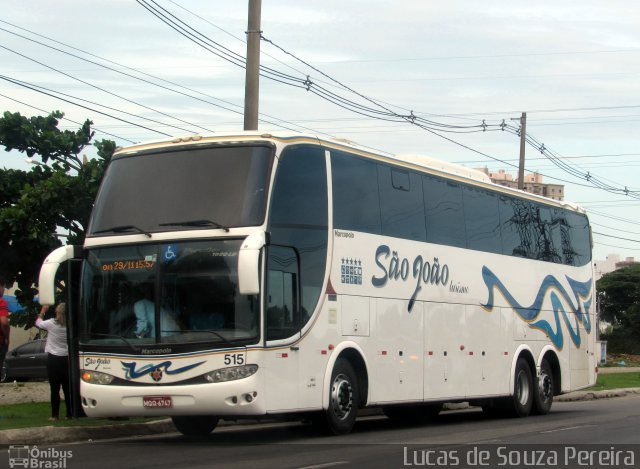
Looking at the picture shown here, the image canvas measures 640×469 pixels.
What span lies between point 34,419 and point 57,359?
0.92 meters

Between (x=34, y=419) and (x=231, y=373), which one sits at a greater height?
(x=231, y=373)

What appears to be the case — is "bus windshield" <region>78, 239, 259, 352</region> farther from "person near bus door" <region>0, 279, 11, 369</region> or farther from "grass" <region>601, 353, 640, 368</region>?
"grass" <region>601, 353, 640, 368</region>

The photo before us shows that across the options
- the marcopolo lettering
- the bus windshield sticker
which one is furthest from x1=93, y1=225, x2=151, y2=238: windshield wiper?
the marcopolo lettering

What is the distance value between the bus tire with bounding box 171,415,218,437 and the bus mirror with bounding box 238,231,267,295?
11.1 ft

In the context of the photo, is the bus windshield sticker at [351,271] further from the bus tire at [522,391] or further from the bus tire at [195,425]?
the bus tire at [522,391]

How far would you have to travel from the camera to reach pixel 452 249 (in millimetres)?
18125

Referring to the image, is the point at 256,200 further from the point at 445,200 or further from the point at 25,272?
the point at 25,272

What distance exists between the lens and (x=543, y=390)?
20984mm

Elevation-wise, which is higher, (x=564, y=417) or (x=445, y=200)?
(x=445, y=200)

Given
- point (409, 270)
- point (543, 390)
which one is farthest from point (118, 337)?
point (543, 390)

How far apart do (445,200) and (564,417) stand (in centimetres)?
479

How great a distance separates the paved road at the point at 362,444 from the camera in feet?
36.7

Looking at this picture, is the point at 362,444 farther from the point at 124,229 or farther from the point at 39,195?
the point at 39,195

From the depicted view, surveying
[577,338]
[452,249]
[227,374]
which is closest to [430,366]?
[452,249]
